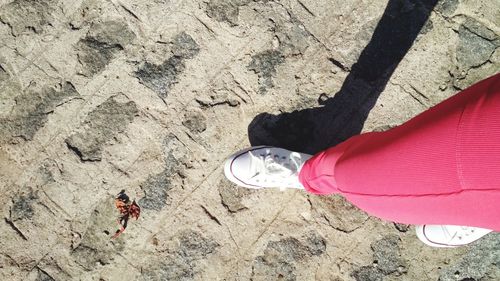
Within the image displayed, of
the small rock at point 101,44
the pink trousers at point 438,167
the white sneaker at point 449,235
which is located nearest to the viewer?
the pink trousers at point 438,167

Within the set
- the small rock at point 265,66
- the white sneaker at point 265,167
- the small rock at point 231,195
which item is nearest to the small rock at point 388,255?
the white sneaker at point 265,167

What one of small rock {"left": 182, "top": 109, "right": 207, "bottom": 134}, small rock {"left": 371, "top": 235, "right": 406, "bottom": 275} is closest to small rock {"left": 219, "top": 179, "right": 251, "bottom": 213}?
small rock {"left": 182, "top": 109, "right": 207, "bottom": 134}

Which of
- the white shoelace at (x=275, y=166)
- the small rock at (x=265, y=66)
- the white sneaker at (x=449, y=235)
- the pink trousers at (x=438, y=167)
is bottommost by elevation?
the white shoelace at (x=275, y=166)

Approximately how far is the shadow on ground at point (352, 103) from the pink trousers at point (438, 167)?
29.9 inches

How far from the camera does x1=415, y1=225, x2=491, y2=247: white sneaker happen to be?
2338mm

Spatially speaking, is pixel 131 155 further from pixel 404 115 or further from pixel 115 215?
pixel 404 115

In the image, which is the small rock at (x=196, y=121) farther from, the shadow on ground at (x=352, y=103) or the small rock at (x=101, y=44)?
the small rock at (x=101, y=44)

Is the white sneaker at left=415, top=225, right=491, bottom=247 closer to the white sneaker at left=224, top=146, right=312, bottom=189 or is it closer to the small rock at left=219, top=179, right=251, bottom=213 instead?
the white sneaker at left=224, top=146, right=312, bottom=189

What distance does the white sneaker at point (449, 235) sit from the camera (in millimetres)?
2338

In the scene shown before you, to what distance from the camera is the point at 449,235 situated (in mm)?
2340

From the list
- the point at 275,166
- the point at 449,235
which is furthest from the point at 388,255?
the point at 275,166

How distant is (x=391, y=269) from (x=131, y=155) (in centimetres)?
147

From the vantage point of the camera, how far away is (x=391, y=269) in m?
2.52

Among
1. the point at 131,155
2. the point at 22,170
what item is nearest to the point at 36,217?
the point at 22,170
